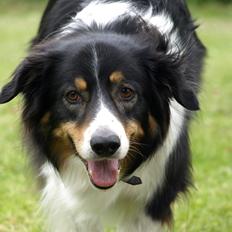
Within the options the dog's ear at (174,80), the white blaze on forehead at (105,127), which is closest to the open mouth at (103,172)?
the white blaze on forehead at (105,127)

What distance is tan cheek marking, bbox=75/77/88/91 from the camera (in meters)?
3.40

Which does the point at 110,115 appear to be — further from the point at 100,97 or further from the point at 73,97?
the point at 73,97

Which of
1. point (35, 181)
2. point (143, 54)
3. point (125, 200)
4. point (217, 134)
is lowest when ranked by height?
point (217, 134)

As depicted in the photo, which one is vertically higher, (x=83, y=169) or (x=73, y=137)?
(x=73, y=137)

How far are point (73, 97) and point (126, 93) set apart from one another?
284mm

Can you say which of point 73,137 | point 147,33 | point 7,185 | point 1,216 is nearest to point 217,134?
point 7,185

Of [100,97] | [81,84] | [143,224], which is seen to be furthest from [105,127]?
[143,224]

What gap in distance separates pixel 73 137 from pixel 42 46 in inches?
27.6

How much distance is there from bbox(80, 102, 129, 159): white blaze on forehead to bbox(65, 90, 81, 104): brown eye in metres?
0.22

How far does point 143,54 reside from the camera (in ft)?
11.9

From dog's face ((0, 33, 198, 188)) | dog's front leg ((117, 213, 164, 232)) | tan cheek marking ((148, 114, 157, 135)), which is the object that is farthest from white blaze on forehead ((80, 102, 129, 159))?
dog's front leg ((117, 213, 164, 232))

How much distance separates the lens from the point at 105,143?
3.10 metres

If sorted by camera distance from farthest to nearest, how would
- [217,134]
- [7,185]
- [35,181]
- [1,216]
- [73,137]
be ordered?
[217,134] < [7,185] < [1,216] < [35,181] < [73,137]

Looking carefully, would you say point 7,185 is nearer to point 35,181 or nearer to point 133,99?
point 35,181
